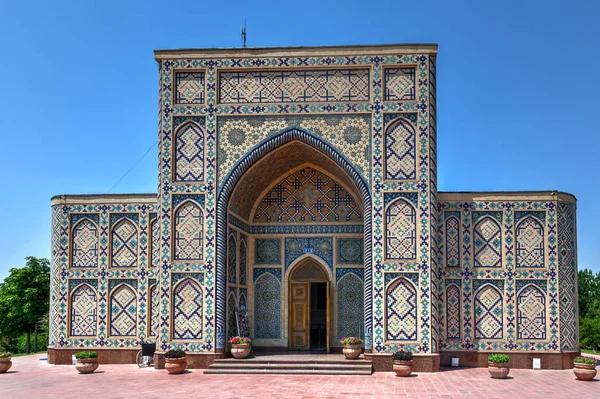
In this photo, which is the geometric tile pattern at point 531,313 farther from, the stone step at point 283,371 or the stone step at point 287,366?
the stone step at point 283,371

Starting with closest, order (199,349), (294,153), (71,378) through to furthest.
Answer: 1. (71,378)
2. (199,349)
3. (294,153)

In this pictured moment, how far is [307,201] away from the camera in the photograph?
19719 millimetres

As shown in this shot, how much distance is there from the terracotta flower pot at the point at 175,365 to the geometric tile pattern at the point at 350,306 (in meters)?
4.67

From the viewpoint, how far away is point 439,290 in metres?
17.6

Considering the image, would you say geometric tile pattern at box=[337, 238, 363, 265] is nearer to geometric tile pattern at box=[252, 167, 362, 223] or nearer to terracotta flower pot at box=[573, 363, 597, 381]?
geometric tile pattern at box=[252, 167, 362, 223]

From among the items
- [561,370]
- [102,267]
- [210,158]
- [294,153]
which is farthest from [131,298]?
[561,370]

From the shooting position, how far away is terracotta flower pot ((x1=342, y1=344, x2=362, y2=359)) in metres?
17.0

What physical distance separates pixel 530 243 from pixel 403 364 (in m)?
4.80

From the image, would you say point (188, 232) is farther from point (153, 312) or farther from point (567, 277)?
point (567, 277)

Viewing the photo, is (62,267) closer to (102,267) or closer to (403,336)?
(102,267)

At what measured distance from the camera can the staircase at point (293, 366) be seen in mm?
16359

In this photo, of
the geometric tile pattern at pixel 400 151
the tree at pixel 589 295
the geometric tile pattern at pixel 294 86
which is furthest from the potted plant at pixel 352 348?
the tree at pixel 589 295

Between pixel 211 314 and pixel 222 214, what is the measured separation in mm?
2490

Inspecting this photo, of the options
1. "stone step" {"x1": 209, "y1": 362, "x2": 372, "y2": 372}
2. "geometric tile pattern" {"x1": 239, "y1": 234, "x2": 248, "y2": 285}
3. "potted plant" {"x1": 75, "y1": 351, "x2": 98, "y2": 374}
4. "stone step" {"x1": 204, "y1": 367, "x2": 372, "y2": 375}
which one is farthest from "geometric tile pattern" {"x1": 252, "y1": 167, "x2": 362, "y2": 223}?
"potted plant" {"x1": 75, "y1": 351, "x2": 98, "y2": 374}
